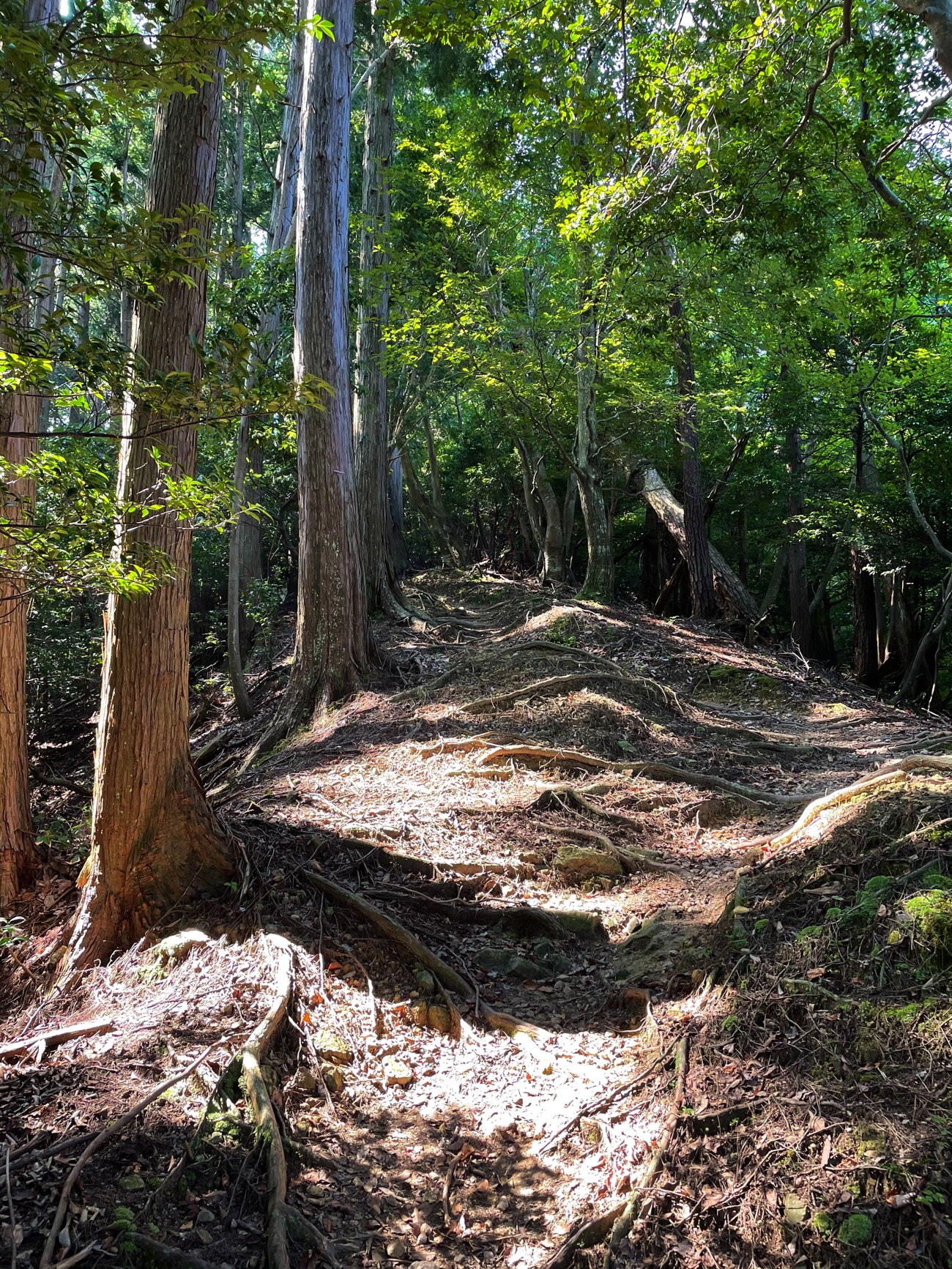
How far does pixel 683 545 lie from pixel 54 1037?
13.0 m

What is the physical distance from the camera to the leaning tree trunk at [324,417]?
Answer: 29.7 ft

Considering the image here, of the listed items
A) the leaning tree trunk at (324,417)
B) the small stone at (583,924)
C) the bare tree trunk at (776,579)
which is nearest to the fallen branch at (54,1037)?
the small stone at (583,924)

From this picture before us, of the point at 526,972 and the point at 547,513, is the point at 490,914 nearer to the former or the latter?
the point at 526,972

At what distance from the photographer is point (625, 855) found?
18.3ft

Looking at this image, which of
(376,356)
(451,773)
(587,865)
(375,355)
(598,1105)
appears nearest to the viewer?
(598,1105)

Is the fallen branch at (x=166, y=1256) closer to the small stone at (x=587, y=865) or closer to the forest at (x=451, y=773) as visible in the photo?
the forest at (x=451, y=773)

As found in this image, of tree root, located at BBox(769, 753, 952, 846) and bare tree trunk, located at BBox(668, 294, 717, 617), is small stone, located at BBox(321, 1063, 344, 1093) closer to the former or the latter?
tree root, located at BBox(769, 753, 952, 846)

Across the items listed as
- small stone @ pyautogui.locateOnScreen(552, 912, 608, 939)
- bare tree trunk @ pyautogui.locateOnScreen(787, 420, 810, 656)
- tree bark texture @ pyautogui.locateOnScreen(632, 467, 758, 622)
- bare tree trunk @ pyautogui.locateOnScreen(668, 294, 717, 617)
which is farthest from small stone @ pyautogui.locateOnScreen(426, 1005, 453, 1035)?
bare tree trunk @ pyautogui.locateOnScreen(787, 420, 810, 656)

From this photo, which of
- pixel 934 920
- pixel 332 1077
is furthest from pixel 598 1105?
pixel 934 920

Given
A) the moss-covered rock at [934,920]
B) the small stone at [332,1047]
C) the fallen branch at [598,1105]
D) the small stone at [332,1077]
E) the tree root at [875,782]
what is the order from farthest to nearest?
1. the tree root at [875,782]
2. the small stone at [332,1047]
3. the small stone at [332,1077]
4. the fallen branch at [598,1105]
5. the moss-covered rock at [934,920]

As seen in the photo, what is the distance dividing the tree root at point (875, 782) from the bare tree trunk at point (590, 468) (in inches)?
365

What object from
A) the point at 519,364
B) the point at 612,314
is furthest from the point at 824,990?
the point at 519,364

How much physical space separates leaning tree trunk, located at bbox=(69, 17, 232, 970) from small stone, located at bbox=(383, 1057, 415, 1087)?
4.81 feet

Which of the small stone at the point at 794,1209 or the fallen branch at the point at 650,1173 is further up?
the small stone at the point at 794,1209
